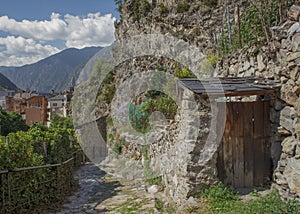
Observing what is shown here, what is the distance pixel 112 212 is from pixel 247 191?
269 cm

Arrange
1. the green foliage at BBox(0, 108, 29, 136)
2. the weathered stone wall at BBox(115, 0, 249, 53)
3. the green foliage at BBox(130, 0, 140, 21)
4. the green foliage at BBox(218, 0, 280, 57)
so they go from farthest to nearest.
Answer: the green foliage at BBox(130, 0, 140, 21), the green foliage at BBox(0, 108, 29, 136), the weathered stone wall at BBox(115, 0, 249, 53), the green foliage at BBox(218, 0, 280, 57)

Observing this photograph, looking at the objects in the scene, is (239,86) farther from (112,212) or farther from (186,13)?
(186,13)

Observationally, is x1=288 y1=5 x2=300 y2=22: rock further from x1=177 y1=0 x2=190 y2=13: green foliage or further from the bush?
the bush

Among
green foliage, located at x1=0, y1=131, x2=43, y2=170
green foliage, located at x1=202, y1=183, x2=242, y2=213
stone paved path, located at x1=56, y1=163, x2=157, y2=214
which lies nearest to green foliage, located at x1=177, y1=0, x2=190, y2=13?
stone paved path, located at x1=56, y1=163, x2=157, y2=214

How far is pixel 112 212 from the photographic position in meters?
5.40

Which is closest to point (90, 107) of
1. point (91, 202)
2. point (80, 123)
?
point (80, 123)

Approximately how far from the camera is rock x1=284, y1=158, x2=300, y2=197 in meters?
3.82

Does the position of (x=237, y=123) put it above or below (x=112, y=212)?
above

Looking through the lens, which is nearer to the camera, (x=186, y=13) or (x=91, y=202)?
(x=91, y=202)

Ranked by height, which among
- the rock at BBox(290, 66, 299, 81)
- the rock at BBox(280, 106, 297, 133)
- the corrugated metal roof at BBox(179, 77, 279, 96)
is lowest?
the rock at BBox(280, 106, 297, 133)

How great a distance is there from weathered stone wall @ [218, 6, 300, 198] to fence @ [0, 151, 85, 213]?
440 cm

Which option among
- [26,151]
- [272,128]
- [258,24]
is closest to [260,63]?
[272,128]

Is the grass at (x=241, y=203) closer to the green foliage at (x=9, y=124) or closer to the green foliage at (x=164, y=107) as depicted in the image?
the green foliage at (x=164, y=107)

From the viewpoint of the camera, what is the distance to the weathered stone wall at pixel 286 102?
3.92m
